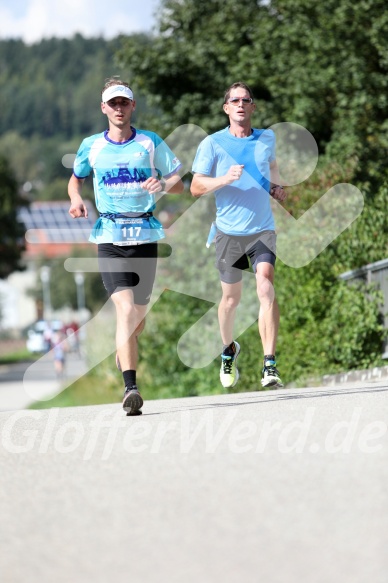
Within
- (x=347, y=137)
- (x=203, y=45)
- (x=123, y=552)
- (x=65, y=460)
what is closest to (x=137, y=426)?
(x=65, y=460)

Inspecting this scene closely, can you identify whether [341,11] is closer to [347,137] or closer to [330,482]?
[347,137]

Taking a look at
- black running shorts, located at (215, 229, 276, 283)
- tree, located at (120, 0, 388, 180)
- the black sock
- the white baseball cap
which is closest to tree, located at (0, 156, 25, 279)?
tree, located at (120, 0, 388, 180)

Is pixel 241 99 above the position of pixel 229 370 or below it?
above

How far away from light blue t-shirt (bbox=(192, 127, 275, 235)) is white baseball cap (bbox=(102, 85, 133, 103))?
72 centimetres

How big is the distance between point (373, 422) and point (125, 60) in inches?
864

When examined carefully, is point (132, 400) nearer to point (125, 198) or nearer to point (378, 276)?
point (125, 198)

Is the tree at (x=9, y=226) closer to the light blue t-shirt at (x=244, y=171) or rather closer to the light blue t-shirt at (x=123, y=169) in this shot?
the light blue t-shirt at (x=244, y=171)

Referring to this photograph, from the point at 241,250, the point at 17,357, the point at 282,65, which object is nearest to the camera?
the point at 241,250

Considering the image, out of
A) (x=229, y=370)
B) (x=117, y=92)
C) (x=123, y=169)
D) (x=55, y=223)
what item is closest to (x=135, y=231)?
(x=123, y=169)

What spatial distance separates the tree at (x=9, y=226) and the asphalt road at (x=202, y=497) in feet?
210

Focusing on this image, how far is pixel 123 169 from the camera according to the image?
8359mm

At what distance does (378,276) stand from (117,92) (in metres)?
4.61

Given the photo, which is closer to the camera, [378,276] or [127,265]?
[127,265]

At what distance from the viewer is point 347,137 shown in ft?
72.0
